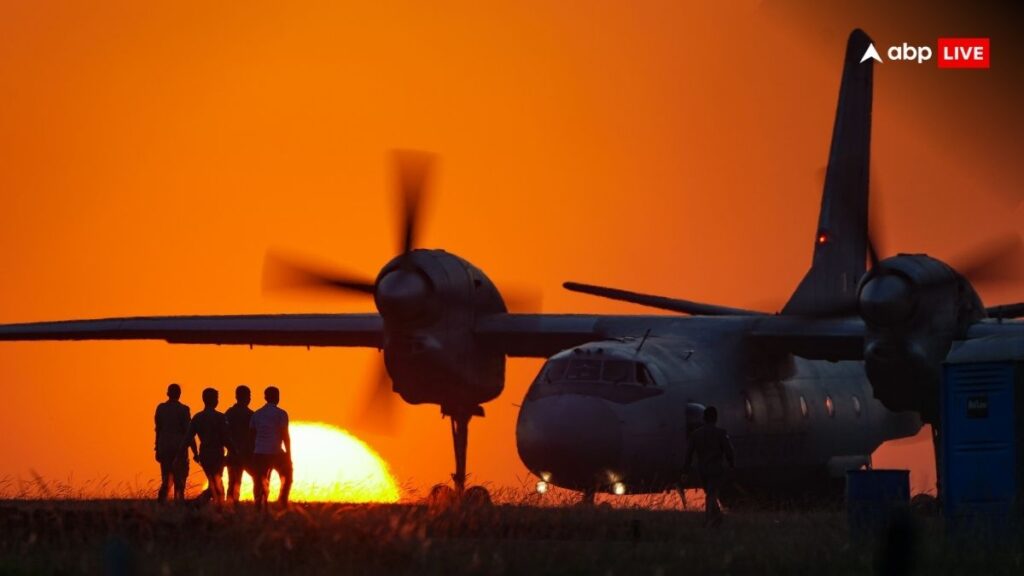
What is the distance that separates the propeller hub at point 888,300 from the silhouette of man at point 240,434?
955 centimetres

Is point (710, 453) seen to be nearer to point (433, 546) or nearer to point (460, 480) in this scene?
point (433, 546)

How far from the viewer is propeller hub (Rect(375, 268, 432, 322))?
29438 millimetres

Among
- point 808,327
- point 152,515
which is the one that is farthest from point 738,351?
point 152,515

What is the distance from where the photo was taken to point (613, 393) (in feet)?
84.4

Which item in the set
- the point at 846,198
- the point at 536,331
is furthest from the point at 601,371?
the point at 846,198

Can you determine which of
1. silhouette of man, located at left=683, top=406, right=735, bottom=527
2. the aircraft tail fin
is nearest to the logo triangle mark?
the aircraft tail fin

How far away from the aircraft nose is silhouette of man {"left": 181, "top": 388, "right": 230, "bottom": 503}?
4550 mm

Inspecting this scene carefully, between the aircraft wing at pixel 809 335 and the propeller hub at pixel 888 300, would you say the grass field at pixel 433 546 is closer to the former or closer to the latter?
the propeller hub at pixel 888 300

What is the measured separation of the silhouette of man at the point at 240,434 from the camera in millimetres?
23062

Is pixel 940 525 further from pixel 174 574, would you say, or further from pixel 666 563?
pixel 174 574

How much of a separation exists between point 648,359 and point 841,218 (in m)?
10.2

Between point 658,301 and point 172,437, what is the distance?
393 inches

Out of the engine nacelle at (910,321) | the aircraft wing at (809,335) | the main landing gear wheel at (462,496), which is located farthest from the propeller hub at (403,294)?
the engine nacelle at (910,321)

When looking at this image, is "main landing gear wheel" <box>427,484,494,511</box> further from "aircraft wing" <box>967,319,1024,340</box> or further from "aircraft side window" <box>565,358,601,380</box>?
"aircraft wing" <box>967,319,1024,340</box>
